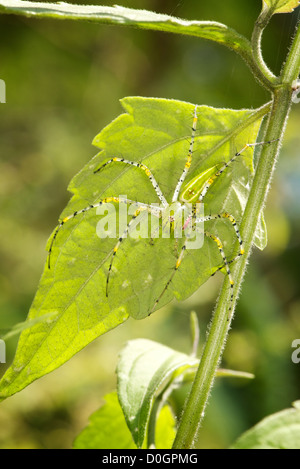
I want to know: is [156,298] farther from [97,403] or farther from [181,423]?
[97,403]

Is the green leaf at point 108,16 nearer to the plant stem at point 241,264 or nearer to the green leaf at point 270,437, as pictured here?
the plant stem at point 241,264

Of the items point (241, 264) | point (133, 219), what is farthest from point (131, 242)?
point (241, 264)

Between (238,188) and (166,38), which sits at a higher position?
(166,38)

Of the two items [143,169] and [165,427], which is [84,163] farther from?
[143,169]

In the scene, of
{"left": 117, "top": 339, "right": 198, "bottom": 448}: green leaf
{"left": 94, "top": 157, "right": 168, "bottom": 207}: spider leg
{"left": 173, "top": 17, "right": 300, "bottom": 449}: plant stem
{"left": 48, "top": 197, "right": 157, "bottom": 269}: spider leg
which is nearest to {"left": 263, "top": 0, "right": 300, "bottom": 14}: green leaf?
{"left": 173, "top": 17, "right": 300, "bottom": 449}: plant stem

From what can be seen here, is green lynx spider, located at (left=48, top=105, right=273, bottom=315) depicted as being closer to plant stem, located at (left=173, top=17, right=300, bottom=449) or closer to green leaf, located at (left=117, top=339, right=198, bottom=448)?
plant stem, located at (left=173, top=17, right=300, bottom=449)
